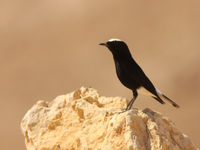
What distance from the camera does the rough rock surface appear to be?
4.28 metres

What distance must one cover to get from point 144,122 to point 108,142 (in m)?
0.43

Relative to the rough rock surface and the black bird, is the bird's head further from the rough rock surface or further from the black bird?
the rough rock surface

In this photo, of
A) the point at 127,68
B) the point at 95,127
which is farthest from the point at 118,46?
the point at 95,127

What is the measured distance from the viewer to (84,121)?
15.8 ft

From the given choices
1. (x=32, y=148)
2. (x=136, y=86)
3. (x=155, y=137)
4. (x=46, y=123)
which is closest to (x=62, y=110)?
(x=46, y=123)

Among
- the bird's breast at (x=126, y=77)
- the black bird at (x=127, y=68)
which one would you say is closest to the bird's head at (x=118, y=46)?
the black bird at (x=127, y=68)

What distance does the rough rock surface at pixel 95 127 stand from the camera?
14.0ft

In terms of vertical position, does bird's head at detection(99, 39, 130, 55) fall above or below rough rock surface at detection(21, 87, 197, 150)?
above

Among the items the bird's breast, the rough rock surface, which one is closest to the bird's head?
the bird's breast

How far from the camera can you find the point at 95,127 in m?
4.61

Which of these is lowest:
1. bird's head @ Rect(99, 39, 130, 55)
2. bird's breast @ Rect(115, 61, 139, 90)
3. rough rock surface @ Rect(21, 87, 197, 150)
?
rough rock surface @ Rect(21, 87, 197, 150)

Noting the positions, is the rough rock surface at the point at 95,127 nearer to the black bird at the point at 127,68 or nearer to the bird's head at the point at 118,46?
the black bird at the point at 127,68

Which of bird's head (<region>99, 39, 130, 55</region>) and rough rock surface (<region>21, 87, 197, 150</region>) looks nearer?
rough rock surface (<region>21, 87, 197, 150</region>)

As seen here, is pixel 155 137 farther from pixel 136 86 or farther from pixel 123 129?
pixel 136 86
